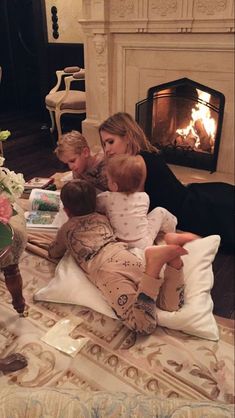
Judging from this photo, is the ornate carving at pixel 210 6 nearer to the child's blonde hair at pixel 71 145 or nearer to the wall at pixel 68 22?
the wall at pixel 68 22

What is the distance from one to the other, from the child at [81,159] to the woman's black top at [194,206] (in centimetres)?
26

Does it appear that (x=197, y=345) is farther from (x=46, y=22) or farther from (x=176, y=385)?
(x=46, y=22)

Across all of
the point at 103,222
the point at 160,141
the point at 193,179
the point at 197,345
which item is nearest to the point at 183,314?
the point at 197,345

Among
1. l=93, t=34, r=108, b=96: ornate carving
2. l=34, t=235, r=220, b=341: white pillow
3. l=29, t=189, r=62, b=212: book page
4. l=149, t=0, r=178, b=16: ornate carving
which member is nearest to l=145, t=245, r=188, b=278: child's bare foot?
l=34, t=235, r=220, b=341: white pillow

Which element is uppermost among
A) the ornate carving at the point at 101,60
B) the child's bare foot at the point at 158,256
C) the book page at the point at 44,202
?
the ornate carving at the point at 101,60

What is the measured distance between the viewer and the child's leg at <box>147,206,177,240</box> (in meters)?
1.71

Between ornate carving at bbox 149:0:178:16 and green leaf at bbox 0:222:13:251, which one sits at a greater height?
ornate carving at bbox 149:0:178:16

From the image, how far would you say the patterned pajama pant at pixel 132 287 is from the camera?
4.10 feet

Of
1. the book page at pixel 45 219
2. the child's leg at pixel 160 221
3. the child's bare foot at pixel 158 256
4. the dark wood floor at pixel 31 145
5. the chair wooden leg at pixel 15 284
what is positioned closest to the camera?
the child's bare foot at pixel 158 256

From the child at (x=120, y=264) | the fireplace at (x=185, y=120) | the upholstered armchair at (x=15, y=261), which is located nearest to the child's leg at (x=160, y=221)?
the child at (x=120, y=264)

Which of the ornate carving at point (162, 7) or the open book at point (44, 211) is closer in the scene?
the open book at point (44, 211)

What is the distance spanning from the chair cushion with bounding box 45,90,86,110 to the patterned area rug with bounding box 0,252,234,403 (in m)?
2.10

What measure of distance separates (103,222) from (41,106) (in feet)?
7.22

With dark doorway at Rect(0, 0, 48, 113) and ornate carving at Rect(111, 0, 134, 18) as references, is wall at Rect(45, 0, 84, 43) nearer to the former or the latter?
dark doorway at Rect(0, 0, 48, 113)
